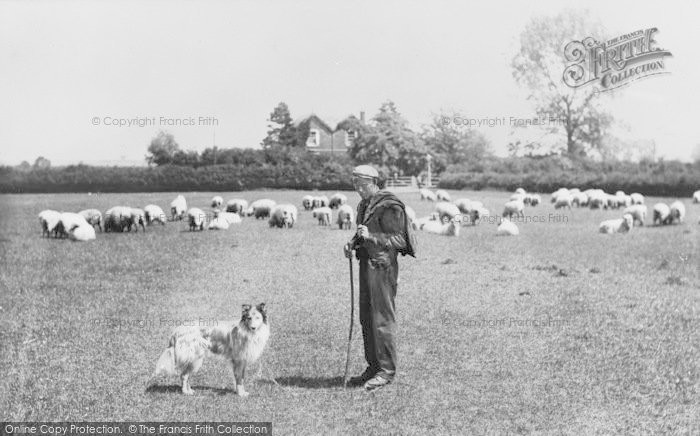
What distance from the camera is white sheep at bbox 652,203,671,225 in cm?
2495

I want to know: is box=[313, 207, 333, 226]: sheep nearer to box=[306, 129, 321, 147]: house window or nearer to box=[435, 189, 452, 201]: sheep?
box=[306, 129, 321, 147]: house window

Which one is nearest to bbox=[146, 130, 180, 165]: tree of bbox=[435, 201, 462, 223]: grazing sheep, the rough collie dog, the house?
the house

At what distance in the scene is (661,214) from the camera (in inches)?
987

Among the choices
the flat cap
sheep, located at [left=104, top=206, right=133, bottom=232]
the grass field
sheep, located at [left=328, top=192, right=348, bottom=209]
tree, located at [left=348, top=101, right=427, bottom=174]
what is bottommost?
the grass field

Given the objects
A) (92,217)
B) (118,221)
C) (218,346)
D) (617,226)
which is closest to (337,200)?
(118,221)

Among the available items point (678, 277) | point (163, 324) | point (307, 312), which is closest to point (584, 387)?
point (307, 312)

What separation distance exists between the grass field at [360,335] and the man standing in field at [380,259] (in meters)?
0.40

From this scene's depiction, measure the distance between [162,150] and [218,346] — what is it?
2027cm

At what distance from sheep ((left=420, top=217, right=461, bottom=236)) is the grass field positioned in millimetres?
3751

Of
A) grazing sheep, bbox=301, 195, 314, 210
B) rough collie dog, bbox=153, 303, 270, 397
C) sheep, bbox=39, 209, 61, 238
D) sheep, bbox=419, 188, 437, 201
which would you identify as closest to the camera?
rough collie dog, bbox=153, 303, 270, 397

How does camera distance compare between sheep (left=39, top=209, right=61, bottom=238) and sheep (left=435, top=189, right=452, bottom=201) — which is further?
sheep (left=435, top=189, right=452, bottom=201)

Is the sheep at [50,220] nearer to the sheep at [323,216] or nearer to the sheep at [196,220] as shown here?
the sheep at [196,220]

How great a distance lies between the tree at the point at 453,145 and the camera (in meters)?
35.5

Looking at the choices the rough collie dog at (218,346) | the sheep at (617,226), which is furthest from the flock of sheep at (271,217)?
the rough collie dog at (218,346)
